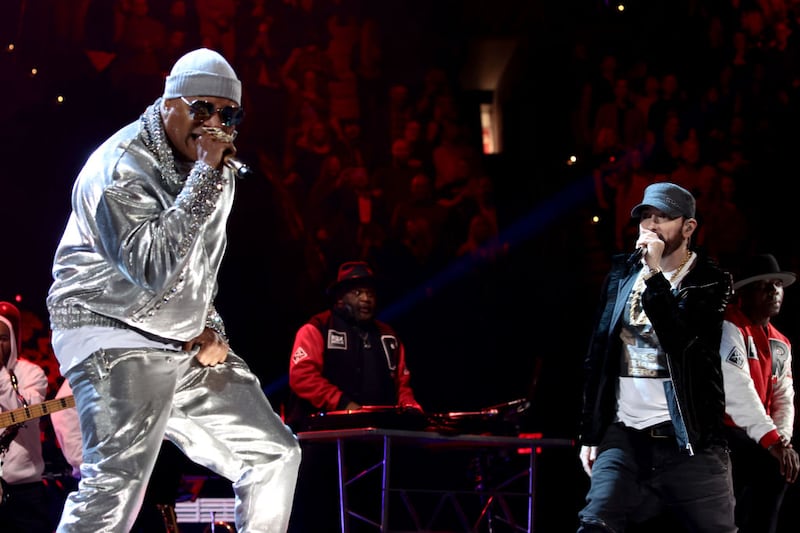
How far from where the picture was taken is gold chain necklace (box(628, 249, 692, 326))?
3.90 meters

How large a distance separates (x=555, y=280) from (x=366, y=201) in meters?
1.92

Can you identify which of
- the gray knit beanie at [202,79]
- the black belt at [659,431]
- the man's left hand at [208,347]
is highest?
the gray knit beanie at [202,79]

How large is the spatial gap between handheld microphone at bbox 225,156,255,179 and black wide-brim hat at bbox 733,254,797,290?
382 centimetres

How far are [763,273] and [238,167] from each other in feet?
13.3

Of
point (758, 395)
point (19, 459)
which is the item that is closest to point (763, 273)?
point (758, 395)

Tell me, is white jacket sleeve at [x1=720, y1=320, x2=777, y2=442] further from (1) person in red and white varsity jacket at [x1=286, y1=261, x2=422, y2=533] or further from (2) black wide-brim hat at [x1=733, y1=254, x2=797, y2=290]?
(1) person in red and white varsity jacket at [x1=286, y1=261, x2=422, y2=533]

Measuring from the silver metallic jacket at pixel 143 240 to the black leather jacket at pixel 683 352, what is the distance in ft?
5.67

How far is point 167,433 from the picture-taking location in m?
2.99

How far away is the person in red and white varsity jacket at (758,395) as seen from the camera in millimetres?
4414

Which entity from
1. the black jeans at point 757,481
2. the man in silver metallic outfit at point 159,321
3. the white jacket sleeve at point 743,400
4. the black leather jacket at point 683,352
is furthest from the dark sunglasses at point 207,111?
the black jeans at point 757,481

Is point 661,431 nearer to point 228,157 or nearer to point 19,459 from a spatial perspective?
point 228,157

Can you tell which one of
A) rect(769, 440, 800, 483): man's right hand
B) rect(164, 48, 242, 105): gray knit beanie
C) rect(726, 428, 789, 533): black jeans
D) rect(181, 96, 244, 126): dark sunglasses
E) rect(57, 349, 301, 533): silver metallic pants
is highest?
rect(164, 48, 242, 105): gray knit beanie

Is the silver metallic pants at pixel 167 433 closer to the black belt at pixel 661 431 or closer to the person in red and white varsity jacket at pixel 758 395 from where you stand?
the black belt at pixel 661 431

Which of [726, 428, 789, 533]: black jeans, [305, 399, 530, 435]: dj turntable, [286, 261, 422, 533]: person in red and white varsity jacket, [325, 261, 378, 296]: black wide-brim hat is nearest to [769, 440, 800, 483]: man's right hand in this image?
[726, 428, 789, 533]: black jeans
